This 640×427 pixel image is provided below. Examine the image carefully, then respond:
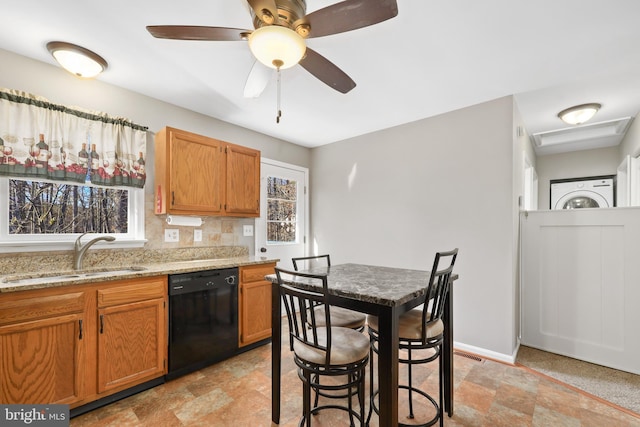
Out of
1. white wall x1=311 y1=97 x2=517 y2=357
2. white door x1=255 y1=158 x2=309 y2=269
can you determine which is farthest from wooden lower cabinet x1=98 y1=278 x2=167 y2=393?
white wall x1=311 y1=97 x2=517 y2=357

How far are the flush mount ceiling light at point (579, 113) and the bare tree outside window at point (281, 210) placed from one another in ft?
10.7

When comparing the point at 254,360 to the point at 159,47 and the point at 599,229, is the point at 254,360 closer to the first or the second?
the point at 159,47

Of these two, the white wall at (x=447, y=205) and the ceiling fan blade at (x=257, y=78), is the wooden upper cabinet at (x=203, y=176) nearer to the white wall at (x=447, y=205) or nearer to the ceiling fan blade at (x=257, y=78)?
the ceiling fan blade at (x=257, y=78)

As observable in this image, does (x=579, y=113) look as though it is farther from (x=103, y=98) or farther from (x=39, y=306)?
(x=39, y=306)

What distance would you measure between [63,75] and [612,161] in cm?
660

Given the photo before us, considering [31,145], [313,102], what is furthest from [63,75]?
[313,102]

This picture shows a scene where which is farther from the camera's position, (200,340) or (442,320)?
(200,340)

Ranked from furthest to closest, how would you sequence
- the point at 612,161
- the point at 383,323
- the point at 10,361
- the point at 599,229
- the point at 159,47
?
the point at 612,161
the point at 599,229
the point at 159,47
the point at 10,361
the point at 383,323

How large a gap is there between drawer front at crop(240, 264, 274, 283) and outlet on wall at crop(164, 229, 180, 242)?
0.77m

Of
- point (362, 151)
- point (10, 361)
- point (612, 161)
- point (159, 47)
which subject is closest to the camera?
point (10, 361)

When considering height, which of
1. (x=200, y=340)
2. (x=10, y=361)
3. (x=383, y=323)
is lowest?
(x=200, y=340)

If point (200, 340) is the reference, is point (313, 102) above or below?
above

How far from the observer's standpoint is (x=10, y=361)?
165cm

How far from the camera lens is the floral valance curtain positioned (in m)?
2.03
